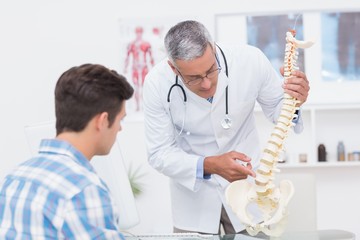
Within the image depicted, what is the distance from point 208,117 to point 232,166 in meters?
0.30

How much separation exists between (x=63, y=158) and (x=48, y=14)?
268 cm

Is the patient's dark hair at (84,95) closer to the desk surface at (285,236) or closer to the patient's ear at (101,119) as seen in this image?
the patient's ear at (101,119)

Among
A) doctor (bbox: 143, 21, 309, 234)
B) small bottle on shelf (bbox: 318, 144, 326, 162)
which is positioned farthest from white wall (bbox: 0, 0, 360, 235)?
doctor (bbox: 143, 21, 309, 234)

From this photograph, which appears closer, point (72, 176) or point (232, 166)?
point (72, 176)

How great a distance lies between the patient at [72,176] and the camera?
122 centimetres

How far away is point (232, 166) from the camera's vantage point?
1.92 m

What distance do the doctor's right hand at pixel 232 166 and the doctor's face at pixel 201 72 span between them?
23 cm

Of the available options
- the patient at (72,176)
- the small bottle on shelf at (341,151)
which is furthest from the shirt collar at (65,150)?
the small bottle on shelf at (341,151)

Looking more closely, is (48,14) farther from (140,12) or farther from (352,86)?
(352,86)

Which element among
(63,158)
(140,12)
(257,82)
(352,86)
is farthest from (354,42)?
(63,158)

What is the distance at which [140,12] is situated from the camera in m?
3.78

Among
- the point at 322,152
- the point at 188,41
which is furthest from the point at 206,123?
the point at 322,152

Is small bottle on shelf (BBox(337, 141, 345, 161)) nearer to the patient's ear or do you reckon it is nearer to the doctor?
the doctor

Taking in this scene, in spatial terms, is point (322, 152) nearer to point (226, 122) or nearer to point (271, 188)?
point (226, 122)
